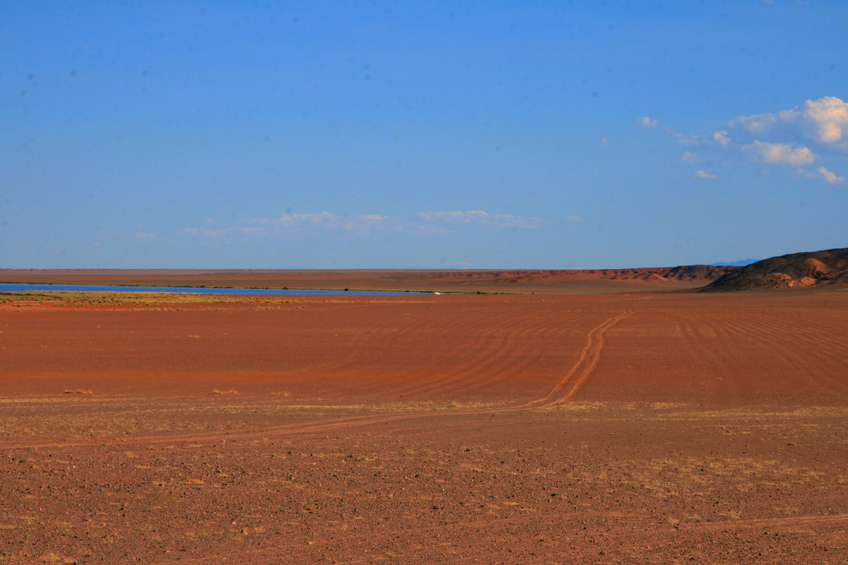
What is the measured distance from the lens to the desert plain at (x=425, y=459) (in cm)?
646

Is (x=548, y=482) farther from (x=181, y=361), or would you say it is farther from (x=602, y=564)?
(x=181, y=361)

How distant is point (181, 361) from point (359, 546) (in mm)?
17816

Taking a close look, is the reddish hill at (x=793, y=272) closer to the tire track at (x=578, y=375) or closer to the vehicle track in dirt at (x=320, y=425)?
the tire track at (x=578, y=375)

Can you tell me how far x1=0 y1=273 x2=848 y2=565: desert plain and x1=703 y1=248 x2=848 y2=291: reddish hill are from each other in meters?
62.1

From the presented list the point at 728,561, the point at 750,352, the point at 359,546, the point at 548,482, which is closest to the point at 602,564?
the point at 728,561

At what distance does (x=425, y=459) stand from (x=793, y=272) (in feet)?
275

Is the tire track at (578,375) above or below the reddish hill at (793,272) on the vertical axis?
below

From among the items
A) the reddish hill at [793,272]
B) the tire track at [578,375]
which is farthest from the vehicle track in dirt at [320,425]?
the reddish hill at [793,272]

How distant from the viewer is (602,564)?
234 inches

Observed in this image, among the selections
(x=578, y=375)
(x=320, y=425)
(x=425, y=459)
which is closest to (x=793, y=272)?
(x=578, y=375)

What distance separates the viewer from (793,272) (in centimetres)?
8319

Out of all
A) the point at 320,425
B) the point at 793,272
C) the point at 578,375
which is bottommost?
the point at 578,375

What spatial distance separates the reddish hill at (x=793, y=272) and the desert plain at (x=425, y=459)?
6212cm

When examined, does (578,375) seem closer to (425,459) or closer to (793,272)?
(425,459)
